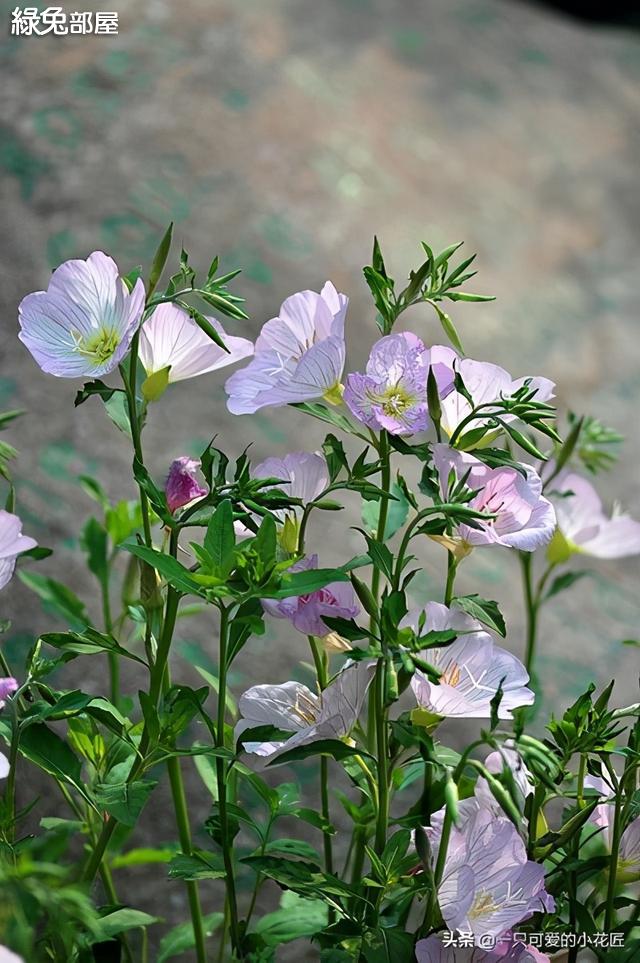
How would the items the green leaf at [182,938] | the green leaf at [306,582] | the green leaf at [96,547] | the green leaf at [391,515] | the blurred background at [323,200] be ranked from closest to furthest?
the green leaf at [306,582] < the green leaf at [391,515] < the green leaf at [182,938] < the green leaf at [96,547] < the blurred background at [323,200]

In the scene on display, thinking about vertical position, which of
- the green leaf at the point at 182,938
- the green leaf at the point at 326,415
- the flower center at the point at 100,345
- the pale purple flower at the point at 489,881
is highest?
the flower center at the point at 100,345

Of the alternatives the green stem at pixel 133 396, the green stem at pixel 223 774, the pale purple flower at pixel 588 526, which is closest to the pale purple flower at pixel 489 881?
the green stem at pixel 223 774

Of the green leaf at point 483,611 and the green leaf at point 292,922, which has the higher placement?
the green leaf at point 483,611

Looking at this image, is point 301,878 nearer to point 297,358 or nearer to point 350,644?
point 350,644

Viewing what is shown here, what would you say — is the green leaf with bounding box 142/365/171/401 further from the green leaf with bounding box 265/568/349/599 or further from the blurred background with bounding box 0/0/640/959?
the blurred background with bounding box 0/0/640/959

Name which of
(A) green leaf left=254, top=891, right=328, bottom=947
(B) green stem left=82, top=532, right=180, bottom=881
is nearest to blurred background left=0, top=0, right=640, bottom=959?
(A) green leaf left=254, top=891, right=328, bottom=947

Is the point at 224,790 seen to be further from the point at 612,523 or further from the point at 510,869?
the point at 612,523

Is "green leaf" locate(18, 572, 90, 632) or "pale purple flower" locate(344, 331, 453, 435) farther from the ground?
"pale purple flower" locate(344, 331, 453, 435)

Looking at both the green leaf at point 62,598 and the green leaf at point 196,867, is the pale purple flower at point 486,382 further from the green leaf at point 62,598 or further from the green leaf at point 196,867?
the green leaf at point 62,598
